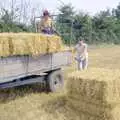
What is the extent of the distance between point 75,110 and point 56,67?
92.6 inches

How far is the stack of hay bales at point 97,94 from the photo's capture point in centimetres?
777

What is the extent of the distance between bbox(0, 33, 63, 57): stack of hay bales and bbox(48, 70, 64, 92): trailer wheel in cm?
80

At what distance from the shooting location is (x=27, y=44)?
9055mm

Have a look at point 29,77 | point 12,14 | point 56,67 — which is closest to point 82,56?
point 56,67

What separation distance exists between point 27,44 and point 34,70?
0.78 metres

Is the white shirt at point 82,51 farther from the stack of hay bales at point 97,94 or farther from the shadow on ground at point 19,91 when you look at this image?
the stack of hay bales at point 97,94

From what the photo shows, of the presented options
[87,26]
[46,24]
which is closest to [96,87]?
[46,24]

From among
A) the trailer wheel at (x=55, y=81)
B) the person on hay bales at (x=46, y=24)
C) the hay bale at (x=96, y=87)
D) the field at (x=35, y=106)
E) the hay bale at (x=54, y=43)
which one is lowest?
the field at (x=35, y=106)

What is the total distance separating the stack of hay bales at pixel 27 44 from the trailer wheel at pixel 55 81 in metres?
0.80

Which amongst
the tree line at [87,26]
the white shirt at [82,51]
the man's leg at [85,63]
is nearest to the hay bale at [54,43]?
the white shirt at [82,51]

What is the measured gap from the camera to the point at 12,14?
2358 centimetres

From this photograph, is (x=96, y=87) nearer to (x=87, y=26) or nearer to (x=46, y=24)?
(x=46, y=24)

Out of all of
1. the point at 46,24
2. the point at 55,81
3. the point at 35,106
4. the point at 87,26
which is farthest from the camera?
the point at 87,26

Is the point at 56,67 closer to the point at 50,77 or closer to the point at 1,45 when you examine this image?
the point at 50,77
